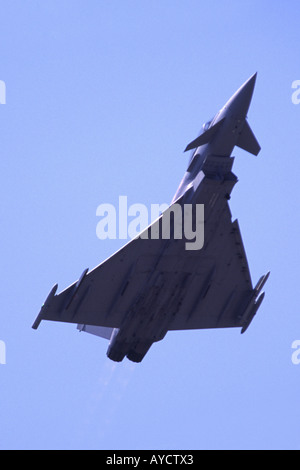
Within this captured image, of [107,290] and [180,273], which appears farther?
[107,290]

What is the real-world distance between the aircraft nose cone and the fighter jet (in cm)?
4

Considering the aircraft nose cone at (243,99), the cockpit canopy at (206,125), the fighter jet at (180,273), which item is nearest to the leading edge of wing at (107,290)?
the fighter jet at (180,273)

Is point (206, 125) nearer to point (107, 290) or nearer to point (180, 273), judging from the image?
point (180, 273)

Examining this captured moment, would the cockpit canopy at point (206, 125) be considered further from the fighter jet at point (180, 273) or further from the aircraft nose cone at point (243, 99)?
the aircraft nose cone at point (243, 99)

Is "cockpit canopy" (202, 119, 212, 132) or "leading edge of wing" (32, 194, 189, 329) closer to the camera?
"cockpit canopy" (202, 119, 212, 132)

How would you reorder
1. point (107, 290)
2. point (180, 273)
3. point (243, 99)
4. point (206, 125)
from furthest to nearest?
point (107, 290)
point (180, 273)
point (206, 125)
point (243, 99)

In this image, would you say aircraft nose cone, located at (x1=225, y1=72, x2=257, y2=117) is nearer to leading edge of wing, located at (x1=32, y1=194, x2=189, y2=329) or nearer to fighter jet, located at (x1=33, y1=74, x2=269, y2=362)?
fighter jet, located at (x1=33, y1=74, x2=269, y2=362)

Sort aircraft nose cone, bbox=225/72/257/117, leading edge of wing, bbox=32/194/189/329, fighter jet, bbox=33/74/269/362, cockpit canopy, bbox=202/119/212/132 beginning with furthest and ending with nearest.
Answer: leading edge of wing, bbox=32/194/189/329 → cockpit canopy, bbox=202/119/212/132 → fighter jet, bbox=33/74/269/362 → aircraft nose cone, bbox=225/72/257/117

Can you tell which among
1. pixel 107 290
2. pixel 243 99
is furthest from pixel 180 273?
pixel 243 99

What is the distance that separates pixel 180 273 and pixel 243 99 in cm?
807

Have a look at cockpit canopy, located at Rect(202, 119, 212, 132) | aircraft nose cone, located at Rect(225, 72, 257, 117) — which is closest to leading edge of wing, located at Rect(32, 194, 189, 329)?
cockpit canopy, located at Rect(202, 119, 212, 132)

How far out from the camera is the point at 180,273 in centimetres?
4716

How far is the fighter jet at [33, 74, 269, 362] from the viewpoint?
4469cm
